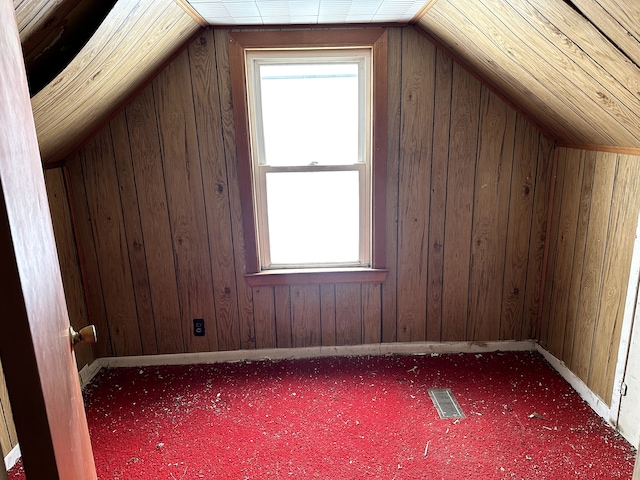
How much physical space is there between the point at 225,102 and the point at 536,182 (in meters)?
1.88

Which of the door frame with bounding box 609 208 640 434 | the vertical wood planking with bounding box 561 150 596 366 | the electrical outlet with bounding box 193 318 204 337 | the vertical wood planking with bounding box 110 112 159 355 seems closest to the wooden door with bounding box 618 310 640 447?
the door frame with bounding box 609 208 640 434

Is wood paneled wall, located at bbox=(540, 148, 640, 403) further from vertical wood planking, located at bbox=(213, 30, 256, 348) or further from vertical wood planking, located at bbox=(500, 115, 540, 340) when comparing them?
vertical wood planking, located at bbox=(213, 30, 256, 348)

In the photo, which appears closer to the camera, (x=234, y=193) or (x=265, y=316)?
(x=234, y=193)

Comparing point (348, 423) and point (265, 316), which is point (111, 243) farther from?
point (348, 423)

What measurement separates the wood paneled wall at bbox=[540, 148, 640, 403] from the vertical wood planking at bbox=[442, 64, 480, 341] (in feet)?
1.63

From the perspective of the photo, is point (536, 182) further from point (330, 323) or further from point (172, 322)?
point (172, 322)

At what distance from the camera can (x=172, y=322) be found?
266cm

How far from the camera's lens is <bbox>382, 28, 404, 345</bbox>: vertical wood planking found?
2.30 metres

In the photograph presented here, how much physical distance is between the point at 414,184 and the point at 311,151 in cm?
65

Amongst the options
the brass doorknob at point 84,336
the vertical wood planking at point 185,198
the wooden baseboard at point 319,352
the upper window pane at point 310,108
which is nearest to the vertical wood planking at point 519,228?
the wooden baseboard at point 319,352

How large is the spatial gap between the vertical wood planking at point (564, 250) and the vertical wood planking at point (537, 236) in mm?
89

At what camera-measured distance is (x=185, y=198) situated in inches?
97.4

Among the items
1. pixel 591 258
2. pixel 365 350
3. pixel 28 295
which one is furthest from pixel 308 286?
pixel 28 295

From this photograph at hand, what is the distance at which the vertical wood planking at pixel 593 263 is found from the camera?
2.03 m
